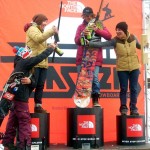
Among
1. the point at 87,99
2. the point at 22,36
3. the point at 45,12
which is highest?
→ the point at 45,12

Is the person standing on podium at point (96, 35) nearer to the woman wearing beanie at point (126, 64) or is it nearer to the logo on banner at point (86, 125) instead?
the woman wearing beanie at point (126, 64)

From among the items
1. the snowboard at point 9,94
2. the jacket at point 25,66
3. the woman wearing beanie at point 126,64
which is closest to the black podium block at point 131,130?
the woman wearing beanie at point 126,64

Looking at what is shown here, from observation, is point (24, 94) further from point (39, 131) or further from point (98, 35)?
point (98, 35)

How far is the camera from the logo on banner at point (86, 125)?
432 cm

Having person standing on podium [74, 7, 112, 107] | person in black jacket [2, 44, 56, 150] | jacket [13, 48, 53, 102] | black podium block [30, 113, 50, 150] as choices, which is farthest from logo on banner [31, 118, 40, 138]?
person standing on podium [74, 7, 112, 107]

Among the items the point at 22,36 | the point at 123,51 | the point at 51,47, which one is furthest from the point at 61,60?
the point at 51,47

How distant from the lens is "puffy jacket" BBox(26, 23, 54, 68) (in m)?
4.25

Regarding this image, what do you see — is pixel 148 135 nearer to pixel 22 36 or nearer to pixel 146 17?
pixel 146 17

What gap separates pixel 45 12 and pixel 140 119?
1.86 metres

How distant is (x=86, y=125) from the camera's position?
170 inches

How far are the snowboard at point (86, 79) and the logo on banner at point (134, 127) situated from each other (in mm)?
514

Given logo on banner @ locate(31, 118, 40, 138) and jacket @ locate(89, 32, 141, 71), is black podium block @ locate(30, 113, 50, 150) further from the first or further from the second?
jacket @ locate(89, 32, 141, 71)

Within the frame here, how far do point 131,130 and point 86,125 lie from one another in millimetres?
569

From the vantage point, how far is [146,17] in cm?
571
